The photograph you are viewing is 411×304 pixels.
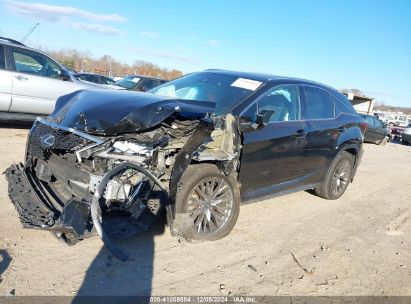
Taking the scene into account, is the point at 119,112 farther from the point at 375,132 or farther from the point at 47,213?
the point at 375,132

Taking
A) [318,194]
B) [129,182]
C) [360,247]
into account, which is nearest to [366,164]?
[318,194]

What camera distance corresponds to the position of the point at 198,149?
403cm

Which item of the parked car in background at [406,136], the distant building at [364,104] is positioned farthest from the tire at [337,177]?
the distant building at [364,104]

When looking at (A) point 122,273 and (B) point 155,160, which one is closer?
(A) point 122,273

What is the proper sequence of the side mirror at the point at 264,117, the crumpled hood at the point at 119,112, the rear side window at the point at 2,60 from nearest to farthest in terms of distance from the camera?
1. the crumpled hood at the point at 119,112
2. the side mirror at the point at 264,117
3. the rear side window at the point at 2,60

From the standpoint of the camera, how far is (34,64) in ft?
28.6

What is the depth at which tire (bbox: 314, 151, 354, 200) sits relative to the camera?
635 centimetres

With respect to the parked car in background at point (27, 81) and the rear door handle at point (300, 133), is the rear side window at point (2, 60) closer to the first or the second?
the parked car in background at point (27, 81)

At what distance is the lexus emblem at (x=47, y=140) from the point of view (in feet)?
Answer: 13.0

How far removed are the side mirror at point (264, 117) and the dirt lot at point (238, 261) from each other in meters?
1.33

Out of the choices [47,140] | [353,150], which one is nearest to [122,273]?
[47,140]

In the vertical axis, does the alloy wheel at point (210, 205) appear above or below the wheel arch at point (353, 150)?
below

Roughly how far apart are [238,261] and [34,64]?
6.87 meters

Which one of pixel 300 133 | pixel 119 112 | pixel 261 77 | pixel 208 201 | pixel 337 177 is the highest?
pixel 261 77
